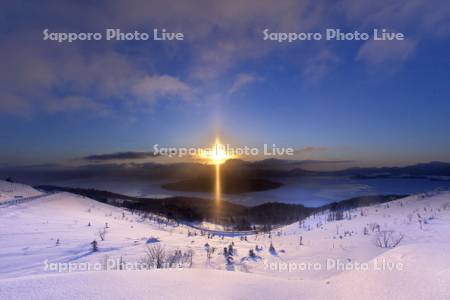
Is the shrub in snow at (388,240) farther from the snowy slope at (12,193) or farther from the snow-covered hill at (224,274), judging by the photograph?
the snowy slope at (12,193)

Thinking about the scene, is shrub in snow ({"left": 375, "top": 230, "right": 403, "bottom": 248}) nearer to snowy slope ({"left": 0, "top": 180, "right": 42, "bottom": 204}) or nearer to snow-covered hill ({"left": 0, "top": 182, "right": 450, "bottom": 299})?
snow-covered hill ({"left": 0, "top": 182, "right": 450, "bottom": 299})

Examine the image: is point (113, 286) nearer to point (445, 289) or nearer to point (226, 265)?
point (445, 289)

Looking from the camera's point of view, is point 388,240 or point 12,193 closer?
point 388,240

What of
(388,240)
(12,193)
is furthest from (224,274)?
(12,193)

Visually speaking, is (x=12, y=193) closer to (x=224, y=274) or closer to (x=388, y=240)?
(x=224, y=274)

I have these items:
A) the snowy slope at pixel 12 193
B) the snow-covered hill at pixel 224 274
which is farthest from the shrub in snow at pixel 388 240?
the snowy slope at pixel 12 193

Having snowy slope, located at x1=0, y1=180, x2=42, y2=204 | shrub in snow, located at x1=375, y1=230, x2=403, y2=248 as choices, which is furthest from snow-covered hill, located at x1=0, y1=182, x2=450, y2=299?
snowy slope, located at x1=0, y1=180, x2=42, y2=204

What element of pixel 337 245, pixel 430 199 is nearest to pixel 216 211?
pixel 430 199

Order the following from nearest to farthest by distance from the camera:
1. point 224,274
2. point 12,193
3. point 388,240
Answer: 1. point 224,274
2. point 388,240
3. point 12,193
